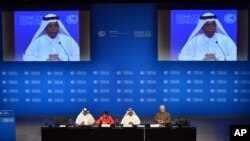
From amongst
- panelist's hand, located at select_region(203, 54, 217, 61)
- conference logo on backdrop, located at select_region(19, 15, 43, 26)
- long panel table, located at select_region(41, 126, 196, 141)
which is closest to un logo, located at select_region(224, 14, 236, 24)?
panelist's hand, located at select_region(203, 54, 217, 61)

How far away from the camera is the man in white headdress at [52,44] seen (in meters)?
13.9

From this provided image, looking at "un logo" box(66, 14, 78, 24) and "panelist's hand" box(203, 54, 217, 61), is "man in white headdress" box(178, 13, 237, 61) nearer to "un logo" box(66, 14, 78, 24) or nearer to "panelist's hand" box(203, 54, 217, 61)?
"panelist's hand" box(203, 54, 217, 61)

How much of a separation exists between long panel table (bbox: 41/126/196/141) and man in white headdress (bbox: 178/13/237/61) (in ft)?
14.1

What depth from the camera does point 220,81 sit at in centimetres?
1423

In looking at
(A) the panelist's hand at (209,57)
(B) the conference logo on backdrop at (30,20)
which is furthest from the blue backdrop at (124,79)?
(B) the conference logo on backdrop at (30,20)

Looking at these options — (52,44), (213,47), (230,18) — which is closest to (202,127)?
(213,47)

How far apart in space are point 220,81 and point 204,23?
5.94 ft

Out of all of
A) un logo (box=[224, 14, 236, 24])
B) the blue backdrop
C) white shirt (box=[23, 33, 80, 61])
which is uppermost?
Answer: un logo (box=[224, 14, 236, 24])

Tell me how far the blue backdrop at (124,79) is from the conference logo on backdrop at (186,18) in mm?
719

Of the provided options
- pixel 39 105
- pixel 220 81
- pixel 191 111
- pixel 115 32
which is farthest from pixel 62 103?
pixel 220 81

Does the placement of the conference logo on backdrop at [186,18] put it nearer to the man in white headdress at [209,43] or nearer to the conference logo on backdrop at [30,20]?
the man in white headdress at [209,43]

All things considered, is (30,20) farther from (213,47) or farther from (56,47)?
(213,47)

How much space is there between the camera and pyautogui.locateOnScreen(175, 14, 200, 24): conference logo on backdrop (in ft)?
45.4

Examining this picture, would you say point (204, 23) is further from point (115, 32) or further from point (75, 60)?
point (75, 60)
